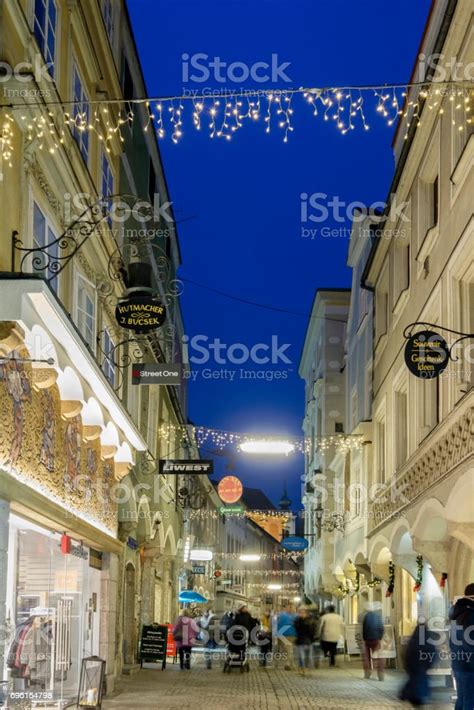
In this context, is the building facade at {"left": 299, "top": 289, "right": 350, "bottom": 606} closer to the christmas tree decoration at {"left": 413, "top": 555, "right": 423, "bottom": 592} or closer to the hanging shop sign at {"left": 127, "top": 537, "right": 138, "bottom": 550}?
the hanging shop sign at {"left": 127, "top": 537, "right": 138, "bottom": 550}

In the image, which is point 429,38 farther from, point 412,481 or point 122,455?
point 122,455

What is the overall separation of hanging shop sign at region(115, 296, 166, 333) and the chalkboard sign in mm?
11829

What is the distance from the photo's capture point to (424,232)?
65.4ft

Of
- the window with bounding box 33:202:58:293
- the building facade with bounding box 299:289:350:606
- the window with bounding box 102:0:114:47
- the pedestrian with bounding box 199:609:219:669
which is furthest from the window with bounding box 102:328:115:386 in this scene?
the building facade with bounding box 299:289:350:606

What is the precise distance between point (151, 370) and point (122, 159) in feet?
16.1

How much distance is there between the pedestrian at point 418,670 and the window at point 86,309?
21.3ft

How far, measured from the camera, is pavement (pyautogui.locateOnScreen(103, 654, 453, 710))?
16.6 meters

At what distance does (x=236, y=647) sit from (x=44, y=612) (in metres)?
13.1

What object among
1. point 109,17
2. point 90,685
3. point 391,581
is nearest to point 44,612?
point 90,685

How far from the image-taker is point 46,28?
1400 cm

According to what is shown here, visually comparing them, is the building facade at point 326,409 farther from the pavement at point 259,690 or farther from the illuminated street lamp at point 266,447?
the pavement at point 259,690

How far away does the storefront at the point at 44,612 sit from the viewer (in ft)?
37.2

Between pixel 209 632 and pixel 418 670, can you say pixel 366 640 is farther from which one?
pixel 209 632

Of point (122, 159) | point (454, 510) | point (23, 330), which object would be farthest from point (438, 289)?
point (23, 330)
